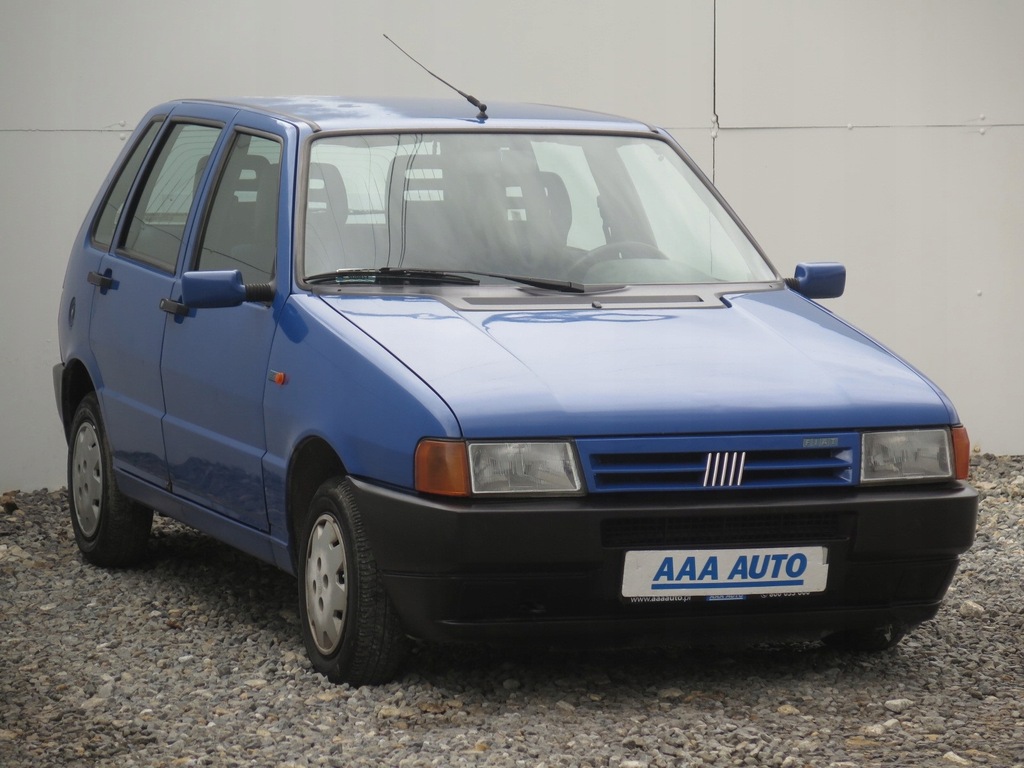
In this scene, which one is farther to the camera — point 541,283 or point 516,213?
point 516,213

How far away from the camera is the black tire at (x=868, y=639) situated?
19.1 feet

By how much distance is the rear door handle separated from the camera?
24.0ft

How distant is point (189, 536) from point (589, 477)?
3.87 meters

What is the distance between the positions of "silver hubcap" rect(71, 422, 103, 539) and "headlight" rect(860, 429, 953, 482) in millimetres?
3574

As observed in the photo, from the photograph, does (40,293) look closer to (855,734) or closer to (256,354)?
(256,354)

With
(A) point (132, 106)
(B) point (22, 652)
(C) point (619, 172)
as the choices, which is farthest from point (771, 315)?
(A) point (132, 106)

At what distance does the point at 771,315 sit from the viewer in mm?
5805

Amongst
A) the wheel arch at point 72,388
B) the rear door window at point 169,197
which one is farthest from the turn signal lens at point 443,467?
the wheel arch at point 72,388

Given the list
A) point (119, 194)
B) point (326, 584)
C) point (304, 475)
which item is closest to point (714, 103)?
point (119, 194)

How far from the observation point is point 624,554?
195 inches

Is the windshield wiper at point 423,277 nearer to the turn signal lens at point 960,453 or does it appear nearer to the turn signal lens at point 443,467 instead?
the turn signal lens at point 443,467

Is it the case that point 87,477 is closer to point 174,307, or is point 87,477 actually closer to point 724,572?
point 174,307

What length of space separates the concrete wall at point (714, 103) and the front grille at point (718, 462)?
209 inches

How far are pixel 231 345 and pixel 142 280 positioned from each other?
42.2 inches
